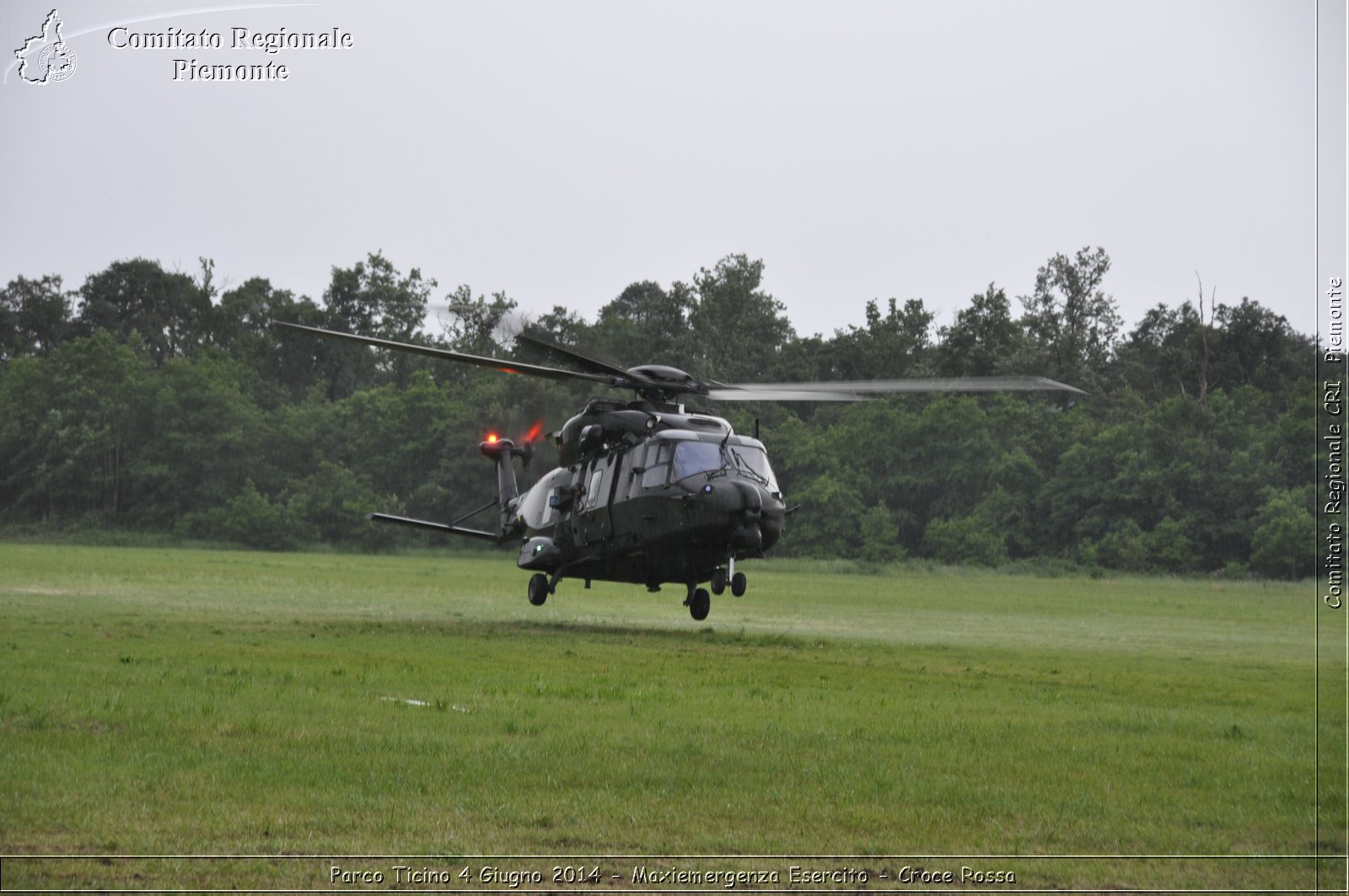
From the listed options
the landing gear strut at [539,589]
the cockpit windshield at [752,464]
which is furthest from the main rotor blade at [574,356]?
the landing gear strut at [539,589]

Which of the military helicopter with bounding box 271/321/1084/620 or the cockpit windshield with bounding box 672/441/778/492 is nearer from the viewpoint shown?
the military helicopter with bounding box 271/321/1084/620

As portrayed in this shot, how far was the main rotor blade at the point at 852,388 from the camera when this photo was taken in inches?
625

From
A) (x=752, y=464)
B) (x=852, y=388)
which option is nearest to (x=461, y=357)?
(x=752, y=464)

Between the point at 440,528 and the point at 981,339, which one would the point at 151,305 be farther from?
the point at 440,528

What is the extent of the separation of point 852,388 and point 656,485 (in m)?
2.90

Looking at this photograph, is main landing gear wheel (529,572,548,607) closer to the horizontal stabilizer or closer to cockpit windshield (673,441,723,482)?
the horizontal stabilizer

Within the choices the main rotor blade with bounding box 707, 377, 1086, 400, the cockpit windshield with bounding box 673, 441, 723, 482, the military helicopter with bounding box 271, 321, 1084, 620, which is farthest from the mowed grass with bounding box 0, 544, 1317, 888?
the main rotor blade with bounding box 707, 377, 1086, 400

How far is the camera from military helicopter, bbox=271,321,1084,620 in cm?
1825

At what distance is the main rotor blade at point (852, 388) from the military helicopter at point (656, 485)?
32 millimetres

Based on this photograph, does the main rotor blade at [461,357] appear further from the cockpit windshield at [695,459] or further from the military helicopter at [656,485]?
the cockpit windshield at [695,459]

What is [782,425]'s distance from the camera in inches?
2414

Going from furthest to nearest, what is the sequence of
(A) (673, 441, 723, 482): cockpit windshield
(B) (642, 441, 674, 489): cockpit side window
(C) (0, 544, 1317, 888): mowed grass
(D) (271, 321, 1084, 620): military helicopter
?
(B) (642, 441, 674, 489): cockpit side window < (A) (673, 441, 723, 482): cockpit windshield < (D) (271, 321, 1084, 620): military helicopter < (C) (0, 544, 1317, 888): mowed grass

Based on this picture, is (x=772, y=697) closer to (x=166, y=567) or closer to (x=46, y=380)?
(x=166, y=567)

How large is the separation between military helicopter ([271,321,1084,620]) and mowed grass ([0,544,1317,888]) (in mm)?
1112
